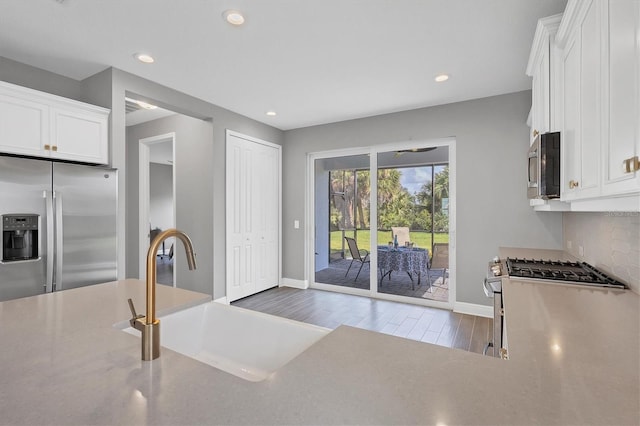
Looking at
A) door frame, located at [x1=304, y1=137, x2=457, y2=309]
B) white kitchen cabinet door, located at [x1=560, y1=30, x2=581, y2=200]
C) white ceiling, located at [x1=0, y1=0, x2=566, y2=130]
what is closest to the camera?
white kitchen cabinet door, located at [x1=560, y1=30, x2=581, y2=200]

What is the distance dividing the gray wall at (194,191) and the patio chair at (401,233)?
2500 millimetres

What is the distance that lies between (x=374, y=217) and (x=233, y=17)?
3170mm

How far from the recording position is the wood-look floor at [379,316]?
321cm

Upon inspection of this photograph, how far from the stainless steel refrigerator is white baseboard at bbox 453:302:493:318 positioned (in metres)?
3.83

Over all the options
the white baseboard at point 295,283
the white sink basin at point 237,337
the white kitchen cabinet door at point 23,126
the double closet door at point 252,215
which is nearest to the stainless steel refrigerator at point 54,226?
the white kitchen cabinet door at point 23,126

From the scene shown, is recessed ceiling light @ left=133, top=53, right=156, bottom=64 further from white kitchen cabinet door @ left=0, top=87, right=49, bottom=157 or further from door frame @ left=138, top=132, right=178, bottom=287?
door frame @ left=138, top=132, right=178, bottom=287

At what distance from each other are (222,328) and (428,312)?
3.18m

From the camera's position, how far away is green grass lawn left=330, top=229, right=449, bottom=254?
4205 mm

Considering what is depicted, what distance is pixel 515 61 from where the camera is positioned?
2.85 meters

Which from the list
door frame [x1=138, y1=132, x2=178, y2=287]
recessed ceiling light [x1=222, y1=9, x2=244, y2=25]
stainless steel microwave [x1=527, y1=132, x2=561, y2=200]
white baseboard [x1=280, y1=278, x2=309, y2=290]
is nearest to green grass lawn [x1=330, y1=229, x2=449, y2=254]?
white baseboard [x1=280, y1=278, x2=309, y2=290]

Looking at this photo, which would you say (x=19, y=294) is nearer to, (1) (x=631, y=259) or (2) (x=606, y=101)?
(2) (x=606, y=101)

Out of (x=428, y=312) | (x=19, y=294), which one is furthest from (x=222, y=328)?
(x=428, y=312)

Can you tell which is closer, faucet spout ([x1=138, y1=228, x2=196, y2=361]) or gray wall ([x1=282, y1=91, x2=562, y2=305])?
faucet spout ([x1=138, y1=228, x2=196, y2=361])

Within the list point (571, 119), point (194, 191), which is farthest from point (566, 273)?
point (194, 191)
